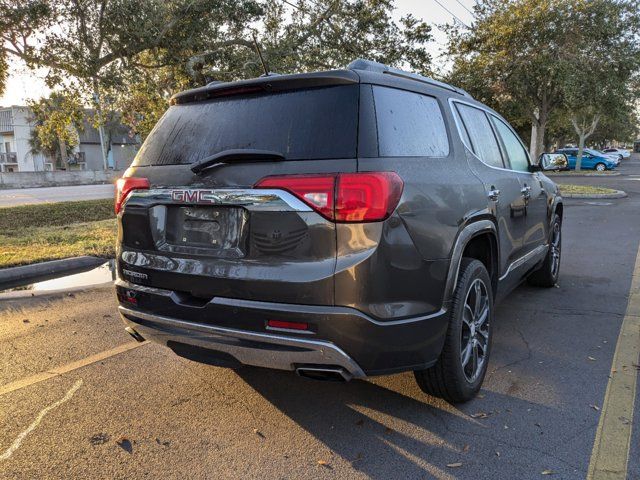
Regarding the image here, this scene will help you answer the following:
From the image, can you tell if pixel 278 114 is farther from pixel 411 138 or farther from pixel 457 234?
pixel 457 234

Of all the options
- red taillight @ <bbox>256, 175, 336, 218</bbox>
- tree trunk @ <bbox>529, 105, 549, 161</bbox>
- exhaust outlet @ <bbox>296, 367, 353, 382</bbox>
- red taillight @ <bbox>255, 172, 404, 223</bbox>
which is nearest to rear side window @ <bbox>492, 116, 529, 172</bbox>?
red taillight @ <bbox>255, 172, 404, 223</bbox>

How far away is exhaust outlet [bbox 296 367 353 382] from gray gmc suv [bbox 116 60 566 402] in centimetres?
1

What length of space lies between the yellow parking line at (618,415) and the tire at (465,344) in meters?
0.72

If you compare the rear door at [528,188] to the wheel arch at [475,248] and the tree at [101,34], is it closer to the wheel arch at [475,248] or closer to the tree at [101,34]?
the wheel arch at [475,248]

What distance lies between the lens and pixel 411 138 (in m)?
2.81

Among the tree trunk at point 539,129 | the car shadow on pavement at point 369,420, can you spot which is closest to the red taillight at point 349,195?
the car shadow on pavement at point 369,420

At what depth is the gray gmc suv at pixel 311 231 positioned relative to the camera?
2.41m

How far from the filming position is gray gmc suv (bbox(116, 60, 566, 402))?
2.41 m

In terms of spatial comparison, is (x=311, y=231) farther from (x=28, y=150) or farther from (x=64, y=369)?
(x=28, y=150)

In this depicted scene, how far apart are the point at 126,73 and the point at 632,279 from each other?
40.0 feet

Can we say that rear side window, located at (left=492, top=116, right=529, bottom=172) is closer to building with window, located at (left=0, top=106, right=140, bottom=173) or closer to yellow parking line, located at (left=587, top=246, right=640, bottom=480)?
yellow parking line, located at (left=587, top=246, right=640, bottom=480)

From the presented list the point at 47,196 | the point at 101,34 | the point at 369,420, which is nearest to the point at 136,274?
the point at 369,420

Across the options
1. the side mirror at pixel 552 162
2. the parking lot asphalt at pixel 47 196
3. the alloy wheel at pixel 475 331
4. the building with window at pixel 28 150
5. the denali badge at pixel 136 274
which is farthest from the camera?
the building with window at pixel 28 150

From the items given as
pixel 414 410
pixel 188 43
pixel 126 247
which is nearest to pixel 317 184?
pixel 126 247
